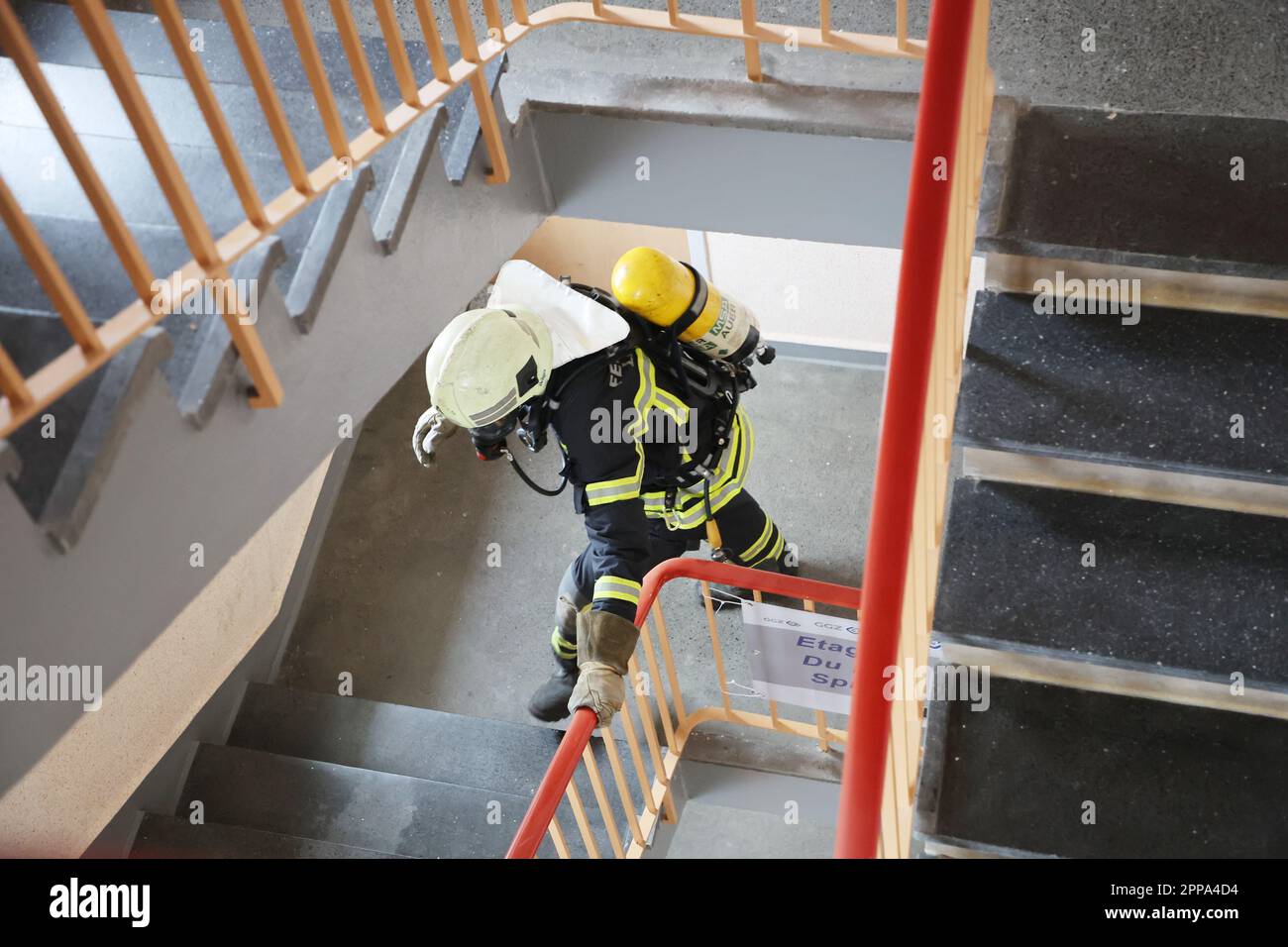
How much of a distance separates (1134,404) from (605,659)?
166cm

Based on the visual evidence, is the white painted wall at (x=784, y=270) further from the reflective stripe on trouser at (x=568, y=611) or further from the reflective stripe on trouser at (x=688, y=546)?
the reflective stripe on trouser at (x=568, y=611)

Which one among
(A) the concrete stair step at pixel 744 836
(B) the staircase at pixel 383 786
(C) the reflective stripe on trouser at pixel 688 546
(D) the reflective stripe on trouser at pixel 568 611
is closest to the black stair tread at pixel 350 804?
(B) the staircase at pixel 383 786

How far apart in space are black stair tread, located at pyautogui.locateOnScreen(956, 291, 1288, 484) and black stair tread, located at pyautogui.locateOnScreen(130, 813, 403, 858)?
3051mm

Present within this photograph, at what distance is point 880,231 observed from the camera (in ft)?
11.4

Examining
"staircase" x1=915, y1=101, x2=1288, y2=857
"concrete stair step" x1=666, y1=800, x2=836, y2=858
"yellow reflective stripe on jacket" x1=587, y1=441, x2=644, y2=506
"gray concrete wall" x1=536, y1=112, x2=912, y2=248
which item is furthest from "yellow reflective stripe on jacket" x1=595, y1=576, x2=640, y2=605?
"concrete stair step" x1=666, y1=800, x2=836, y2=858

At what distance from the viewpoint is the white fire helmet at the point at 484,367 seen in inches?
129

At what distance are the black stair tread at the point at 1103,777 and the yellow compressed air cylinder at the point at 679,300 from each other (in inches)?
61.9

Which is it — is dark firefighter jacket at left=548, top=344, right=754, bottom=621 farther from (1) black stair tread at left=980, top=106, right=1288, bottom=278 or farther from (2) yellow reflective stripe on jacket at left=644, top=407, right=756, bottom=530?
(1) black stair tread at left=980, top=106, right=1288, bottom=278

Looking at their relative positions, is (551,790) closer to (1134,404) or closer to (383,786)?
(1134,404)

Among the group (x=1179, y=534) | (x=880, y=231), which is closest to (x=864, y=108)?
(x=880, y=231)

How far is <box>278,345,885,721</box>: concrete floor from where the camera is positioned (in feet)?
19.0
